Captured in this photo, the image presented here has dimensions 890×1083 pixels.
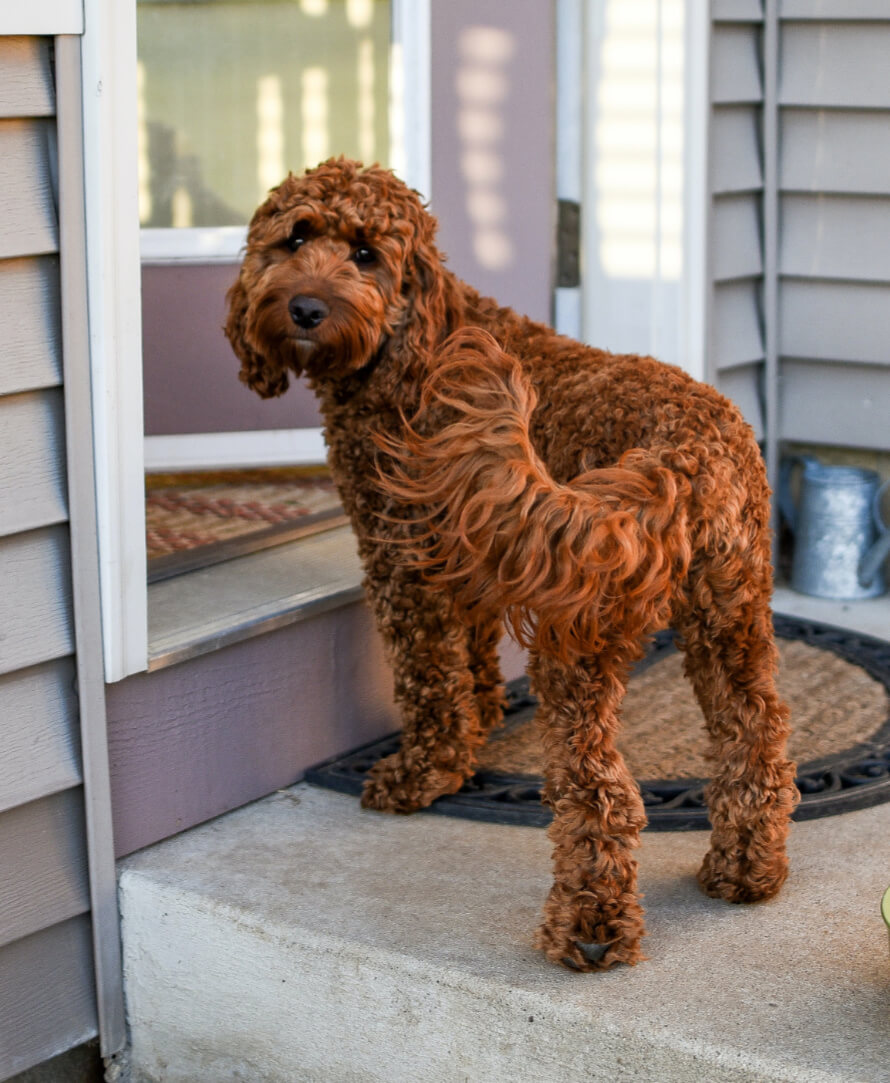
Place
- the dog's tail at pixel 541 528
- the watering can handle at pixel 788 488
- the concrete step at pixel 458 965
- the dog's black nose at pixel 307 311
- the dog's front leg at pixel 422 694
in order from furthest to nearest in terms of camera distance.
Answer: the watering can handle at pixel 788 488
the dog's front leg at pixel 422 694
the dog's black nose at pixel 307 311
the concrete step at pixel 458 965
the dog's tail at pixel 541 528

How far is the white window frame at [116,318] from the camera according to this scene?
8.09ft

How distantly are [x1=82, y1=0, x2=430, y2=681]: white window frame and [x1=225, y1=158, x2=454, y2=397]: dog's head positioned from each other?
0.31 metres

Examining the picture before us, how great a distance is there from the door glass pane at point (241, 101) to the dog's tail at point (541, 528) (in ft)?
7.66

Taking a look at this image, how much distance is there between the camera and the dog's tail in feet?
→ 6.82

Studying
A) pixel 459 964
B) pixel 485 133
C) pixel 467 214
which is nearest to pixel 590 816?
pixel 459 964

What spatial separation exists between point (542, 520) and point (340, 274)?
2.96 ft

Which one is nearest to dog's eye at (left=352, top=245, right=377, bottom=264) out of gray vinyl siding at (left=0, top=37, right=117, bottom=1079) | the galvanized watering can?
gray vinyl siding at (left=0, top=37, right=117, bottom=1079)

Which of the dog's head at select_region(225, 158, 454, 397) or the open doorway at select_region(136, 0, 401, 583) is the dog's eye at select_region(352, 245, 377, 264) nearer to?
the dog's head at select_region(225, 158, 454, 397)

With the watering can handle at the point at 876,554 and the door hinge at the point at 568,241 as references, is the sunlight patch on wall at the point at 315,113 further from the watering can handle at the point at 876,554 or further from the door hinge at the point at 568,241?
the watering can handle at the point at 876,554

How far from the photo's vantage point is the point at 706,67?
421 centimetres

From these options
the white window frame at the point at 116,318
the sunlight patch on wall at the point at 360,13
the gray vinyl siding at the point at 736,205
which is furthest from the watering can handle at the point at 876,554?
the white window frame at the point at 116,318

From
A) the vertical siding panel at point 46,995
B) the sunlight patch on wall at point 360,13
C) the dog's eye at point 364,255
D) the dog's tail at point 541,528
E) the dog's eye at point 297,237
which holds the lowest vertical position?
the vertical siding panel at point 46,995

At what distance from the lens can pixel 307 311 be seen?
2.72 meters

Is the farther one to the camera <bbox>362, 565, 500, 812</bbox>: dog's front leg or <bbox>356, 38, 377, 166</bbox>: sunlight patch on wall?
<bbox>356, 38, 377, 166</bbox>: sunlight patch on wall
